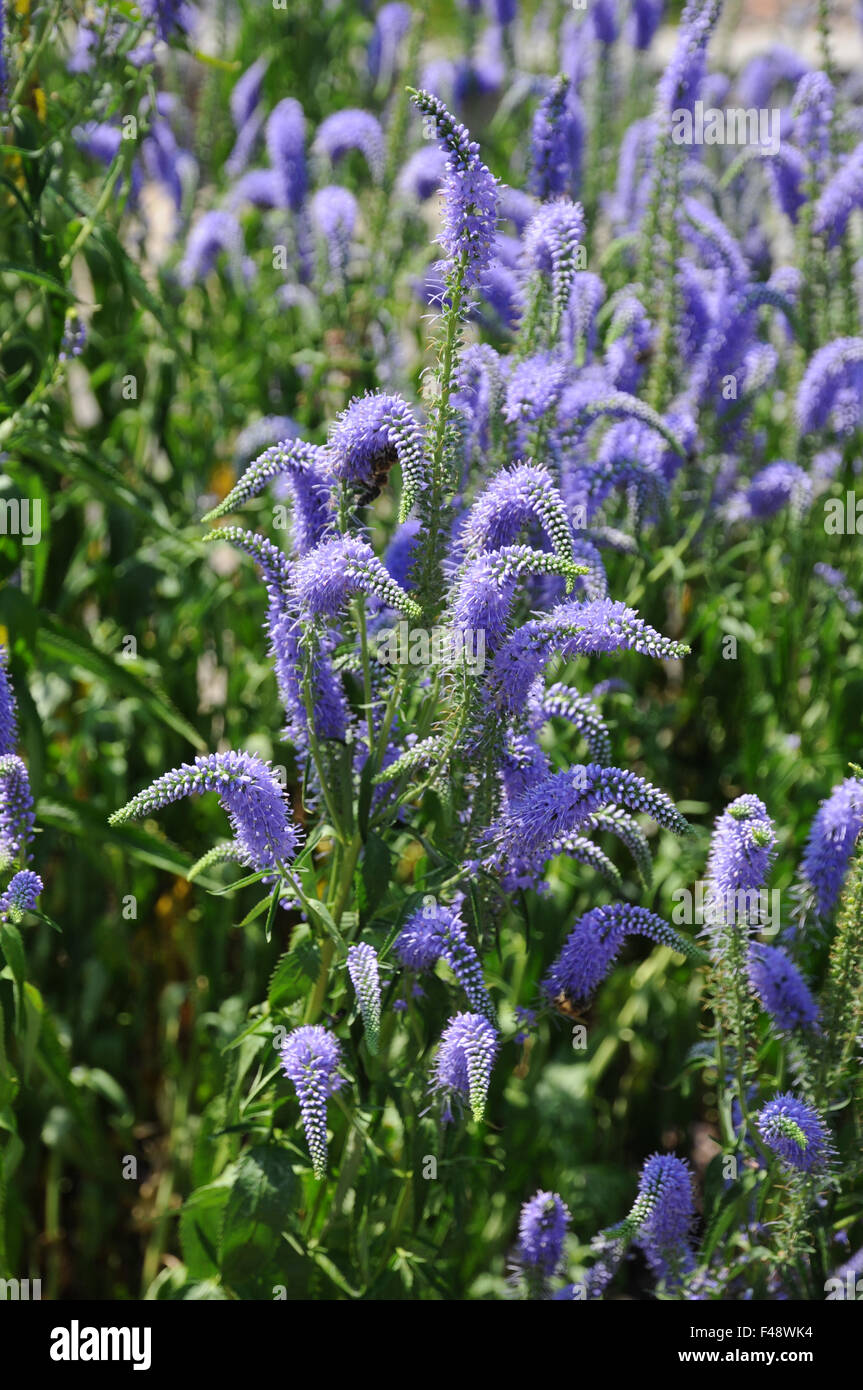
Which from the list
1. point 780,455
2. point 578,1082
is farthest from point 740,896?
point 780,455

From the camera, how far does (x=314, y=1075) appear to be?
94.8 inches

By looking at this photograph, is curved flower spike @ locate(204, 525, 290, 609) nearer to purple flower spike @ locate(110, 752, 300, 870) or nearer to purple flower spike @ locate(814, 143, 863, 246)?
purple flower spike @ locate(110, 752, 300, 870)

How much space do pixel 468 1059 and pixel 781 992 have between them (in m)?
0.84

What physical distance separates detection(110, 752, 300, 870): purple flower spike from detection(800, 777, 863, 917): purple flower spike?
3.81ft

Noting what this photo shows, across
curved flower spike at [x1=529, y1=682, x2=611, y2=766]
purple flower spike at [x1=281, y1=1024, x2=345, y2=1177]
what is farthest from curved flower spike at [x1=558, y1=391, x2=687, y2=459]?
purple flower spike at [x1=281, y1=1024, x2=345, y2=1177]

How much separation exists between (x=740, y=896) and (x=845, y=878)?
48 cm

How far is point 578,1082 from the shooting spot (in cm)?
415

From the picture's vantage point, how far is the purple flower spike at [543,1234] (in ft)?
9.71

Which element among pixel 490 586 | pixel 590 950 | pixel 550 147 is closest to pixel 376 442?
pixel 490 586

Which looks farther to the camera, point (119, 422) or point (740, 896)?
point (119, 422)

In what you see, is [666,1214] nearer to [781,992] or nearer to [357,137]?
[781,992]

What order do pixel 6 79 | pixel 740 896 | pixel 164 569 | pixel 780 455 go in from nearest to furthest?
pixel 740 896 → pixel 6 79 → pixel 164 569 → pixel 780 455
